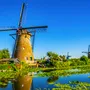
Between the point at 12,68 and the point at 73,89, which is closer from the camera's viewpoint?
the point at 73,89

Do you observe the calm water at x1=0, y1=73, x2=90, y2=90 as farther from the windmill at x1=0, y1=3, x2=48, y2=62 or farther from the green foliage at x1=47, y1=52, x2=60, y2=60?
the green foliage at x1=47, y1=52, x2=60, y2=60

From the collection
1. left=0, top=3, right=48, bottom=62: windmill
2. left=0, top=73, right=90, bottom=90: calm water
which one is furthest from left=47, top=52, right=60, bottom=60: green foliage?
left=0, top=73, right=90, bottom=90: calm water

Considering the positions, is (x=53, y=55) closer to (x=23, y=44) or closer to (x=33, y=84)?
(x=23, y=44)

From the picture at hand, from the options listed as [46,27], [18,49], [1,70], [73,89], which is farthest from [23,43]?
[73,89]

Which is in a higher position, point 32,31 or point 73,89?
point 32,31

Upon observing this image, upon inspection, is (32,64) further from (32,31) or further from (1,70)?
(1,70)

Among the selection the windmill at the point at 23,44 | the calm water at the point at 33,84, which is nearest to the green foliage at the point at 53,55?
the windmill at the point at 23,44

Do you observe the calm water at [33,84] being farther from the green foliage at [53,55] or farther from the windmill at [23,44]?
the green foliage at [53,55]

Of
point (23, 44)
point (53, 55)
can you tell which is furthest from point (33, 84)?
point (53, 55)

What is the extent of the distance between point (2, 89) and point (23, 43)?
79.1ft

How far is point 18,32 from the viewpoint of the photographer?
4488cm

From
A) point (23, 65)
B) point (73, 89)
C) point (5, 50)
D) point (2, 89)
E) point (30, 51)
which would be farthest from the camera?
point (5, 50)

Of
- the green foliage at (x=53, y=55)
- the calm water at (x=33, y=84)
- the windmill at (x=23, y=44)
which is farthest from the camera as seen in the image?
the green foliage at (x=53, y=55)

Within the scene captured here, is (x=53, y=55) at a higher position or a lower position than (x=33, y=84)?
higher
